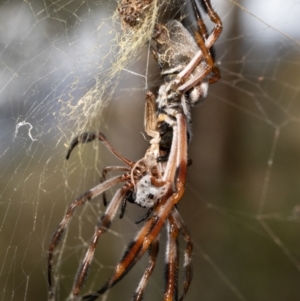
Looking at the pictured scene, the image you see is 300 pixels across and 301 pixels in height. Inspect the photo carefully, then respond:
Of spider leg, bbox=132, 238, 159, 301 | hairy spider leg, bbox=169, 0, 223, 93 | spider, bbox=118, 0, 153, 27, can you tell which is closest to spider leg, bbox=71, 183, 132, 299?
spider leg, bbox=132, 238, 159, 301

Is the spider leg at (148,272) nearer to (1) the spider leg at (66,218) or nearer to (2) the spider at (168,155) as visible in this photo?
(2) the spider at (168,155)

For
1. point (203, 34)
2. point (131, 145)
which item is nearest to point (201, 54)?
point (203, 34)

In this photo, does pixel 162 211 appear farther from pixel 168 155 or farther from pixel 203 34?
pixel 203 34

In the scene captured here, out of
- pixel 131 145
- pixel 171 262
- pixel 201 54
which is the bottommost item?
pixel 131 145

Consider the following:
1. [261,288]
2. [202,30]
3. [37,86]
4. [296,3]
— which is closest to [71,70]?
[37,86]

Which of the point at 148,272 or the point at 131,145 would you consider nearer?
the point at 148,272

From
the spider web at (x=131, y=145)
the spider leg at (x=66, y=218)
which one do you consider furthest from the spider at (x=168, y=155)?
the spider web at (x=131, y=145)

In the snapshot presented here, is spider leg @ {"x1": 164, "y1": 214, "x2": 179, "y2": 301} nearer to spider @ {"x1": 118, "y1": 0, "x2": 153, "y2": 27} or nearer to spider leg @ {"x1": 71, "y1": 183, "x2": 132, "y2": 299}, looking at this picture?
spider leg @ {"x1": 71, "y1": 183, "x2": 132, "y2": 299}
